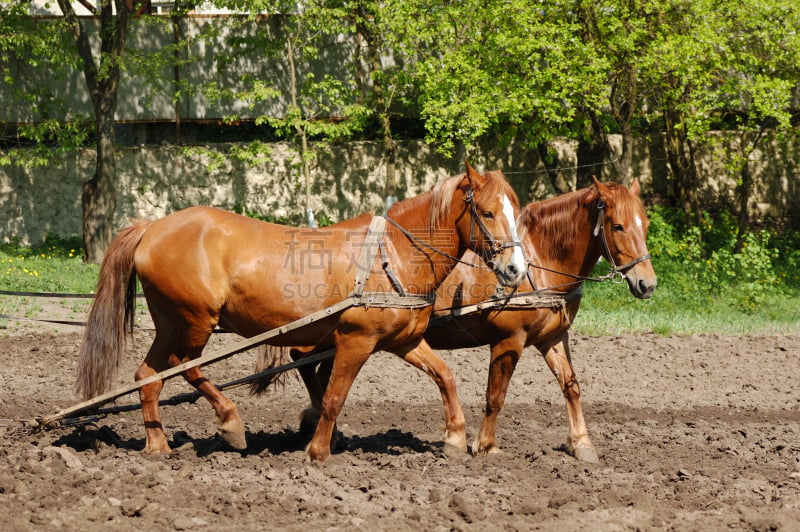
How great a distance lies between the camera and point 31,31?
48.6 ft

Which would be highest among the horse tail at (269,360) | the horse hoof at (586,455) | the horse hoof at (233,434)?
the horse tail at (269,360)

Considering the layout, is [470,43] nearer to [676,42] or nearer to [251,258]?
[676,42]

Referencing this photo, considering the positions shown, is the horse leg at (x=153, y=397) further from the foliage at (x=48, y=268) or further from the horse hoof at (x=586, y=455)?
the foliage at (x=48, y=268)

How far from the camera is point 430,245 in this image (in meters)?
6.08

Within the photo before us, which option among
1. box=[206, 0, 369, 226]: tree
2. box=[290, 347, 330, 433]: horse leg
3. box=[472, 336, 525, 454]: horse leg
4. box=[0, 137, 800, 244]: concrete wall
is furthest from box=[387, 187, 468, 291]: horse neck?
box=[0, 137, 800, 244]: concrete wall

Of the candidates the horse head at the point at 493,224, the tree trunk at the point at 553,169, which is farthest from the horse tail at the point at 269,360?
the tree trunk at the point at 553,169

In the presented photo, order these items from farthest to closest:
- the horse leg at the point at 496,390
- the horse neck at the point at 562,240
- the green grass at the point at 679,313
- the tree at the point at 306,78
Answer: the tree at the point at 306,78, the green grass at the point at 679,313, the horse neck at the point at 562,240, the horse leg at the point at 496,390

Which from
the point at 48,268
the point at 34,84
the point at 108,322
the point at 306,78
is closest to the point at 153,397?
the point at 108,322

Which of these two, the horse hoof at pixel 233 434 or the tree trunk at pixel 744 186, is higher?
the tree trunk at pixel 744 186

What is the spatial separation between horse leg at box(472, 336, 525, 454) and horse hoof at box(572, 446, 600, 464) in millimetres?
587

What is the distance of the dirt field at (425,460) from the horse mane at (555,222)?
154 centimetres

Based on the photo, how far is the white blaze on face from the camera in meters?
5.76

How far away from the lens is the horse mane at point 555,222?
6.71m

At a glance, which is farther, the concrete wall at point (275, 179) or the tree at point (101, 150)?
the concrete wall at point (275, 179)
